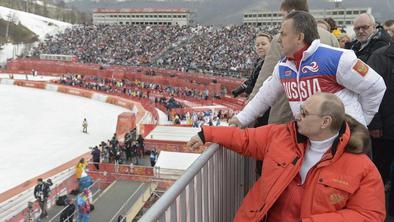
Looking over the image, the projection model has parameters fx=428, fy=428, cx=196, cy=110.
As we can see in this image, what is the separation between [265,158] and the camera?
2629 millimetres

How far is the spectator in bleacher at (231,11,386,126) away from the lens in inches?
111

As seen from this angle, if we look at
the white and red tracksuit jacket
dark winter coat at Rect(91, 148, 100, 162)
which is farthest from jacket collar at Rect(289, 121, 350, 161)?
dark winter coat at Rect(91, 148, 100, 162)

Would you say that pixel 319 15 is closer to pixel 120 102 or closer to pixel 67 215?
pixel 120 102

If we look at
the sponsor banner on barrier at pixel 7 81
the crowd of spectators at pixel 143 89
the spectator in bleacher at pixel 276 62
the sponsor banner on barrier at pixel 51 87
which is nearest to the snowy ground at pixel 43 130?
the sponsor banner on barrier at pixel 51 87

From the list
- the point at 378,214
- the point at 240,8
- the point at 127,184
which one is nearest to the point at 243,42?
the point at 127,184

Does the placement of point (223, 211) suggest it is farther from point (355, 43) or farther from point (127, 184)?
point (127, 184)

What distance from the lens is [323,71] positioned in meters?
2.86

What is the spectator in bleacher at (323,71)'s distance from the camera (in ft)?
9.25

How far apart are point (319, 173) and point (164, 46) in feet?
181

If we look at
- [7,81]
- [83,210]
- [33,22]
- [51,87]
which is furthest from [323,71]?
[33,22]

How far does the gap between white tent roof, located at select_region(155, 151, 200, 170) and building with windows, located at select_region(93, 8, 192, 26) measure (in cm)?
7248

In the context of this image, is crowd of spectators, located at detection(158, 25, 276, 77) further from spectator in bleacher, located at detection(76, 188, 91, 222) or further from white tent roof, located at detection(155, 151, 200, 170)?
spectator in bleacher, located at detection(76, 188, 91, 222)

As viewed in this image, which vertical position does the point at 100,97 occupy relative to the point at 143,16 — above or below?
below

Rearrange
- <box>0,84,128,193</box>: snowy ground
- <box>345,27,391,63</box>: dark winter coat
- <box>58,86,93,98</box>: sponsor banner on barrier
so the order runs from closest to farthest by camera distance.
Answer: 1. <box>345,27,391,63</box>: dark winter coat
2. <box>0,84,128,193</box>: snowy ground
3. <box>58,86,93,98</box>: sponsor banner on barrier
